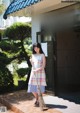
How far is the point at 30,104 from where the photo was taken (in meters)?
9.05

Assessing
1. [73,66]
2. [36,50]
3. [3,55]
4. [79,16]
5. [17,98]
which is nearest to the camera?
[36,50]

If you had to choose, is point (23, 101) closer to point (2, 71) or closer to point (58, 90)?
point (58, 90)

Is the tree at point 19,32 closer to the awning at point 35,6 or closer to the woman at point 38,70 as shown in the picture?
the awning at point 35,6

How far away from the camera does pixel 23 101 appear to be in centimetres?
961

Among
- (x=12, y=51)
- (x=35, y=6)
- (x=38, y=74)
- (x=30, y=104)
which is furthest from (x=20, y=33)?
(x=38, y=74)

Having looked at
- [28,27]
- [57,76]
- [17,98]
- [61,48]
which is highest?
[28,27]

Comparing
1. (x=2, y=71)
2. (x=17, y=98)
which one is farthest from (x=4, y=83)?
(x=17, y=98)

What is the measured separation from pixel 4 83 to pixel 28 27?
8.97 feet

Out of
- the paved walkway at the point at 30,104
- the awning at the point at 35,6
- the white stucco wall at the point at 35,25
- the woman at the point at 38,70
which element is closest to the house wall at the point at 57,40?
the awning at the point at 35,6

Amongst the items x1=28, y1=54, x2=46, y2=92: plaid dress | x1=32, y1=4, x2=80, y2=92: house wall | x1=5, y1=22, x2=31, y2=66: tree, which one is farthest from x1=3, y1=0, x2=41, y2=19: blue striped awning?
x1=28, y1=54, x2=46, y2=92: plaid dress

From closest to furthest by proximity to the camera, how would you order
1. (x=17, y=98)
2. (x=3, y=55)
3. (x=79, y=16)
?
(x=79, y=16)
(x=17, y=98)
(x=3, y=55)

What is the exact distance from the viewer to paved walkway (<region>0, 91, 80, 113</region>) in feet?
26.7

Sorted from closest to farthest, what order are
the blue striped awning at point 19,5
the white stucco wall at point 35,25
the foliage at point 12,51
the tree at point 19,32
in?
1. the blue striped awning at point 19,5
2. the white stucco wall at point 35,25
3. the foliage at point 12,51
4. the tree at point 19,32

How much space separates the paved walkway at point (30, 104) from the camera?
26.7 feet
